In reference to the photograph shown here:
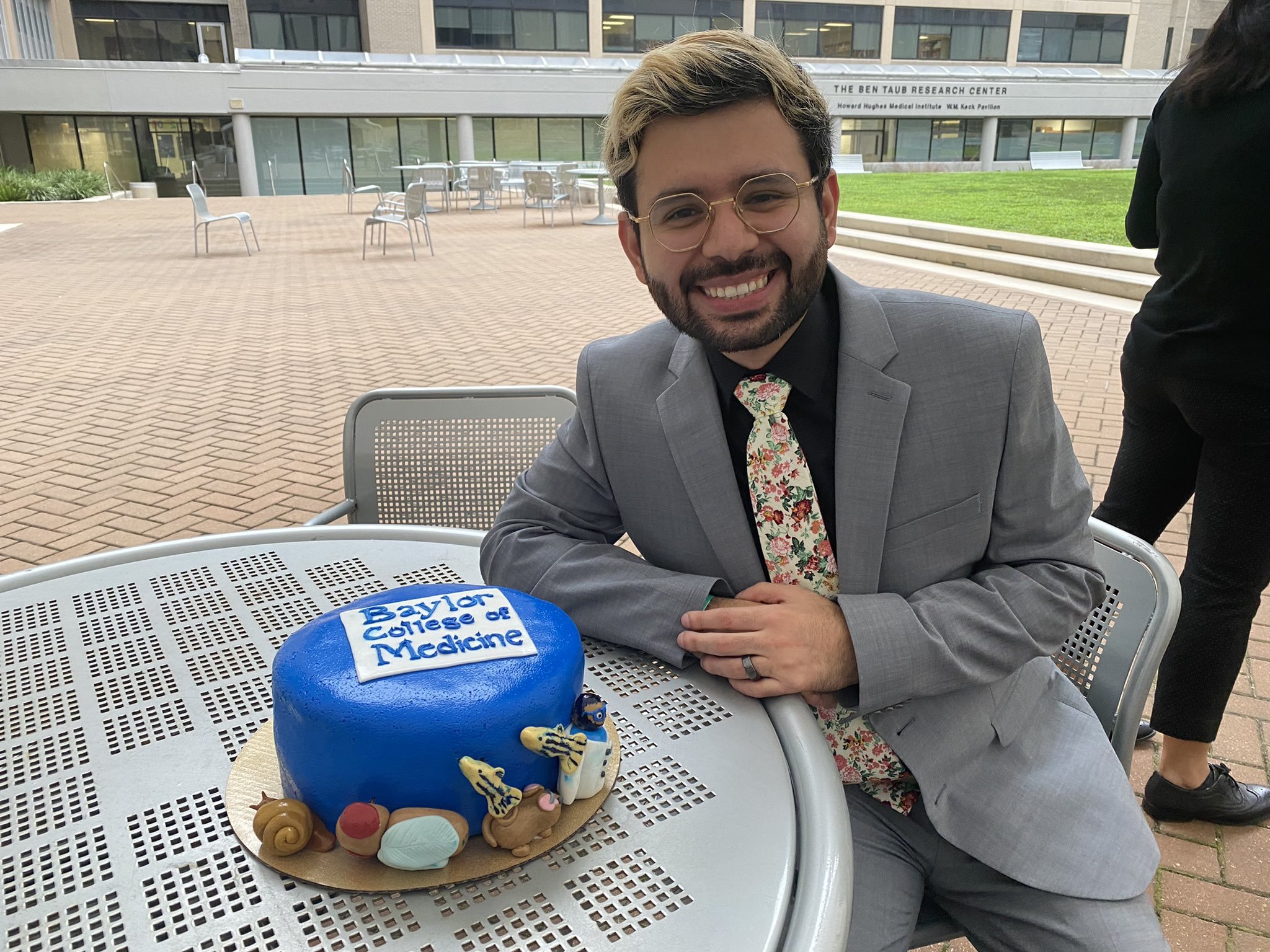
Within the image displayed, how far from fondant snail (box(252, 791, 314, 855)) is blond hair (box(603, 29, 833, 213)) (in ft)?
3.37

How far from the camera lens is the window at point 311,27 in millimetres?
33094

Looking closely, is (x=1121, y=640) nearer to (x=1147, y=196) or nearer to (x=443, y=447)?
(x=1147, y=196)

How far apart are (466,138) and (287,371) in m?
24.6

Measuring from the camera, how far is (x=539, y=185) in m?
18.8

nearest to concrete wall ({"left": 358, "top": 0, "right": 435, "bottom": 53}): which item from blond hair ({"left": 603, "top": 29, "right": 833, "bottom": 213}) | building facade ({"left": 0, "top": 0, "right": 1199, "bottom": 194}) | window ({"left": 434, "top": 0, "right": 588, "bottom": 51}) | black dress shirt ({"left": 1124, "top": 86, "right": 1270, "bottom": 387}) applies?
building facade ({"left": 0, "top": 0, "right": 1199, "bottom": 194})

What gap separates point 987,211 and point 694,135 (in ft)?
54.0

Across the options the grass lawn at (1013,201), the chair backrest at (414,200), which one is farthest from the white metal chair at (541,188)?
the grass lawn at (1013,201)

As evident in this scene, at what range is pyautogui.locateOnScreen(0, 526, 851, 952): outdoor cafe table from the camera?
2.82ft

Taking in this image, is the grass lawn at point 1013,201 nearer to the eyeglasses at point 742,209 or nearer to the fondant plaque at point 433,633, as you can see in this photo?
the eyeglasses at point 742,209

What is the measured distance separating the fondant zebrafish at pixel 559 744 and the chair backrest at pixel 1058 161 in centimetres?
4054

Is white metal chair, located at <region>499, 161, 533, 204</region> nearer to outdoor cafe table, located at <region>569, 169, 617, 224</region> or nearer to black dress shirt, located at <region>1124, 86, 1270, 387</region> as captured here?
outdoor cafe table, located at <region>569, 169, 617, 224</region>

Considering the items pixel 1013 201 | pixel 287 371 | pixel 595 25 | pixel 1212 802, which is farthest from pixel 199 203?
pixel 595 25

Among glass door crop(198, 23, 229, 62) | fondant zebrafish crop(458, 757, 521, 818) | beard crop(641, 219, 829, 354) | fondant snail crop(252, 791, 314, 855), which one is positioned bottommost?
fondant snail crop(252, 791, 314, 855)

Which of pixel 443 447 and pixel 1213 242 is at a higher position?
pixel 1213 242
